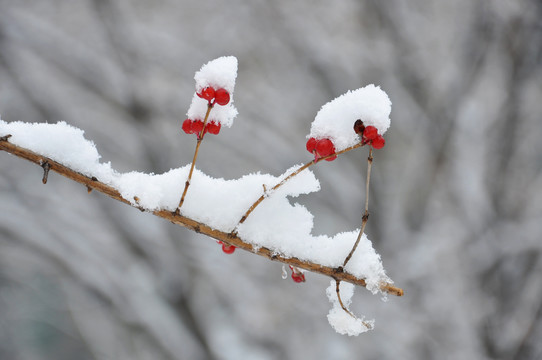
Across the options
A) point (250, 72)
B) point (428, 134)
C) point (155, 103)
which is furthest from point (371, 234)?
point (155, 103)

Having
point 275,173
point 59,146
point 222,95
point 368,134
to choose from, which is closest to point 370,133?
point 368,134

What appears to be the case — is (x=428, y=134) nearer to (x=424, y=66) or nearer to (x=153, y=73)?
(x=424, y=66)

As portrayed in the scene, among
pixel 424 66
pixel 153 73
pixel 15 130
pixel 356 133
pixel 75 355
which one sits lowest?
pixel 15 130

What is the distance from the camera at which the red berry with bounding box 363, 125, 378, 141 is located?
2.59ft

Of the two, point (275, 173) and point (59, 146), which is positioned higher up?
point (275, 173)

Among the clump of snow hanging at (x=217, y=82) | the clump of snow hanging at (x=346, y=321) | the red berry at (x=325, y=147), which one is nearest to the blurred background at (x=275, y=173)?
the clump of snow hanging at (x=346, y=321)

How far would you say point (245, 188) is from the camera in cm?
96

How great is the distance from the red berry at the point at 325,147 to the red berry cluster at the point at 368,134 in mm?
65

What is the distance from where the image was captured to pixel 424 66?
432 centimetres

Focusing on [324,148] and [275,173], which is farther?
[275,173]

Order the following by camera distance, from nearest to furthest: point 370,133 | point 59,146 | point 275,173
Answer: point 370,133
point 59,146
point 275,173

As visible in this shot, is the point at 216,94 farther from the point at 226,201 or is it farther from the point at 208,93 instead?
the point at 226,201

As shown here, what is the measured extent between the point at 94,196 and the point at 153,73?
1.47 metres

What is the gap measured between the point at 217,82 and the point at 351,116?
0.30m
